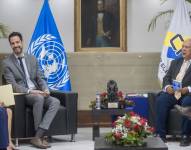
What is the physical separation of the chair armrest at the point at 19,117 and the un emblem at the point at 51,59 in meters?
1.37

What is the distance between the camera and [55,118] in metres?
6.99

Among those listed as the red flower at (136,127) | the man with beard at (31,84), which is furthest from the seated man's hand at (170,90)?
the red flower at (136,127)

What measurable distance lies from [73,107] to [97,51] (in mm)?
1885

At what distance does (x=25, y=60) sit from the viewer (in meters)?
7.23

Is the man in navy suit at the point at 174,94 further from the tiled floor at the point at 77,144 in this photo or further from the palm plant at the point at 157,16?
the palm plant at the point at 157,16

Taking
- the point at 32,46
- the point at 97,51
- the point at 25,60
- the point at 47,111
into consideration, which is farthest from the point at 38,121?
the point at 97,51

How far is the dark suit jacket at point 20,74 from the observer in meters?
7.02

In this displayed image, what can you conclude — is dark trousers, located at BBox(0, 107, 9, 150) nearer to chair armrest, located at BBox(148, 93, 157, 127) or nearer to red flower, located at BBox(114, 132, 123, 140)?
red flower, located at BBox(114, 132, 123, 140)

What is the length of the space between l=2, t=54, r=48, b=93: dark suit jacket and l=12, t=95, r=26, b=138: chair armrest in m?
0.20

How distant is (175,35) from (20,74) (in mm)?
2657

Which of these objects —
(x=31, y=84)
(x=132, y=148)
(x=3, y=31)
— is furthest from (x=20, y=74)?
(x=132, y=148)

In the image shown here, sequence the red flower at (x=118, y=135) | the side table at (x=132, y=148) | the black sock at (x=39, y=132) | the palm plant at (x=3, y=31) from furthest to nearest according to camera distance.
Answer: the palm plant at (x=3, y=31) → the black sock at (x=39, y=132) → the red flower at (x=118, y=135) → the side table at (x=132, y=148)

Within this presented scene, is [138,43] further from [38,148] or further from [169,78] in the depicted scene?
[38,148]

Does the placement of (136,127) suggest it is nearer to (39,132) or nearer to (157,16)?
(39,132)
